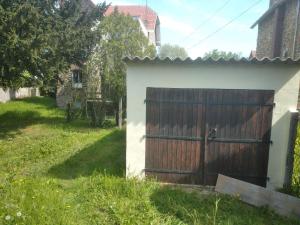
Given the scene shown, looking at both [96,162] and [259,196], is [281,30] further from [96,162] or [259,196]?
[96,162]

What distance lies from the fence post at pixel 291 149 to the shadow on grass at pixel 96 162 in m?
3.63

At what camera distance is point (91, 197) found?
17.2 ft

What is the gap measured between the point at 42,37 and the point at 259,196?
8793 millimetres

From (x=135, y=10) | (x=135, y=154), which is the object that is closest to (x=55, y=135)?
(x=135, y=154)

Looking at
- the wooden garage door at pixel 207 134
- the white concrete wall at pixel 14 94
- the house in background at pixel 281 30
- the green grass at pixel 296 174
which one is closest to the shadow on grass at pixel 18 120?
the white concrete wall at pixel 14 94

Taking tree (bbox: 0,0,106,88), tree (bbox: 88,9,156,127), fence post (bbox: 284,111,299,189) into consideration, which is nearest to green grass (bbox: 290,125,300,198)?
fence post (bbox: 284,111,299,189)

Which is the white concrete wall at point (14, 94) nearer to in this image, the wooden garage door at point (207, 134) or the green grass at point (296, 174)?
the wooden garage door at point (207, 134)

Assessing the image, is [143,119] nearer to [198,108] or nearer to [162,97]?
[162,97]

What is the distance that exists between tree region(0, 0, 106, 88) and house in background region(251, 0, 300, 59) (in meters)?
8.20

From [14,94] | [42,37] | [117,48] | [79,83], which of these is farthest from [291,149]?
[14,94]

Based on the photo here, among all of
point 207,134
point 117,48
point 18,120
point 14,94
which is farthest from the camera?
point 14,94

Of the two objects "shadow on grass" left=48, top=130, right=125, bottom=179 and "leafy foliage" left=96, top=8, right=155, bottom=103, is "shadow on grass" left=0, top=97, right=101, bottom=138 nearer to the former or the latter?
"leafy foliage" left=96, top=8, right=155, bottom=103

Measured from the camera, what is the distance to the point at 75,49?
38.9ft

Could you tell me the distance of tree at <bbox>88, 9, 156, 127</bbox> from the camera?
12531mm
